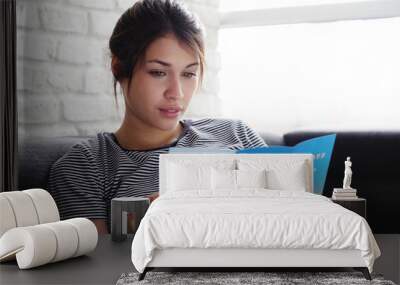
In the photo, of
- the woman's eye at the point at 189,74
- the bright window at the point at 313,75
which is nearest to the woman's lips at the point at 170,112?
the woman's eye at the point at 189,74

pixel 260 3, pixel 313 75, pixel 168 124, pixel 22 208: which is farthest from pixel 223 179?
pixel 260 3

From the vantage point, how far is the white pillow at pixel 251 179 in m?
5.76

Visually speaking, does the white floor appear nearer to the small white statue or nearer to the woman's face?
the small white statue

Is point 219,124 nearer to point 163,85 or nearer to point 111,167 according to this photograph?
point 163,85

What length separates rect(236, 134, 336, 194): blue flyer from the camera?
6418mm

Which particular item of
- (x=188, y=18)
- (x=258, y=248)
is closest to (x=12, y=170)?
(x=188, y=18)

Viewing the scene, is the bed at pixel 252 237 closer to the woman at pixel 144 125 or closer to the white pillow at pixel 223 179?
the white pillow at pixel 223 179

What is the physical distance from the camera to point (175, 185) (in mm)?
5906

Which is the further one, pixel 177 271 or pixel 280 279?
pixel 177 271

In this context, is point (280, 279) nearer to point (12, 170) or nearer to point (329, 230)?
point (329, 230)

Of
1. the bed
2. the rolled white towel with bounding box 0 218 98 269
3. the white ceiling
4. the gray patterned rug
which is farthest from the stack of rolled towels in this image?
the white ceiling

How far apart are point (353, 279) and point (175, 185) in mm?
1962

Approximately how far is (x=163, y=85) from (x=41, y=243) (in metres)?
2.21

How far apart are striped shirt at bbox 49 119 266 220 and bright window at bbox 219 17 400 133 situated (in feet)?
0.67
